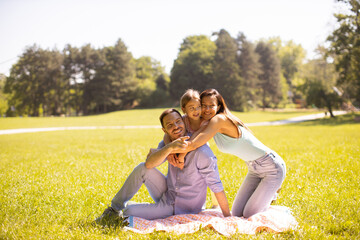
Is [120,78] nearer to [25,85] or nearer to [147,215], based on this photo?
[25,85]

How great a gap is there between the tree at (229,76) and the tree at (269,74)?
9.79 meters

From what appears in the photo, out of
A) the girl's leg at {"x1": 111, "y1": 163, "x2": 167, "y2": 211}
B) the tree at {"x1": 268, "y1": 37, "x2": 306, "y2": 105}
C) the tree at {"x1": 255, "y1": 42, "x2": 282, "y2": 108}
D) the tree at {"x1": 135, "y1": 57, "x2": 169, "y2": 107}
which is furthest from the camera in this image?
the tree at {"x1": 268, "y1": 37, "x2": 306, "y2": 105}

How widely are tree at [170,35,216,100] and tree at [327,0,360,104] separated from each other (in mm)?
A: 31392

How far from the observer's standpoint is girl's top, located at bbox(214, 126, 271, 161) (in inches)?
155

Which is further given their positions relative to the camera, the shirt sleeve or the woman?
the woman

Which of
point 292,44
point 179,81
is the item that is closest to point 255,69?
point 179,81

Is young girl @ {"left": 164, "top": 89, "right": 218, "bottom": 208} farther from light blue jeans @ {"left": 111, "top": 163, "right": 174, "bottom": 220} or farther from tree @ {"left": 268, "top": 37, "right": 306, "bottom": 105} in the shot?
tree @ {"left": 268, "top": 37, "right": 306, "bottom": 105}

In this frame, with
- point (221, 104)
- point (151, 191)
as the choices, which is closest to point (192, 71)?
point (221, 104)

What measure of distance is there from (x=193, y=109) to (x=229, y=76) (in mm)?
50094

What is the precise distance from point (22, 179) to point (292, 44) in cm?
9216

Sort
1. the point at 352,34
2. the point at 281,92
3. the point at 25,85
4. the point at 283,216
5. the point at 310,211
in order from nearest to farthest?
the point at 283,216 → the point at 310,211 → the point at 352,34 → the point at 25,85 → the point at 281,92

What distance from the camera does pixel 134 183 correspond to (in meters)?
3.91

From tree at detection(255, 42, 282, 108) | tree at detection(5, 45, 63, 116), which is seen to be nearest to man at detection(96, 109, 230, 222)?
tree at detection(5, 45, 63, 116)

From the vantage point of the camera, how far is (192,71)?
58.1 meters
